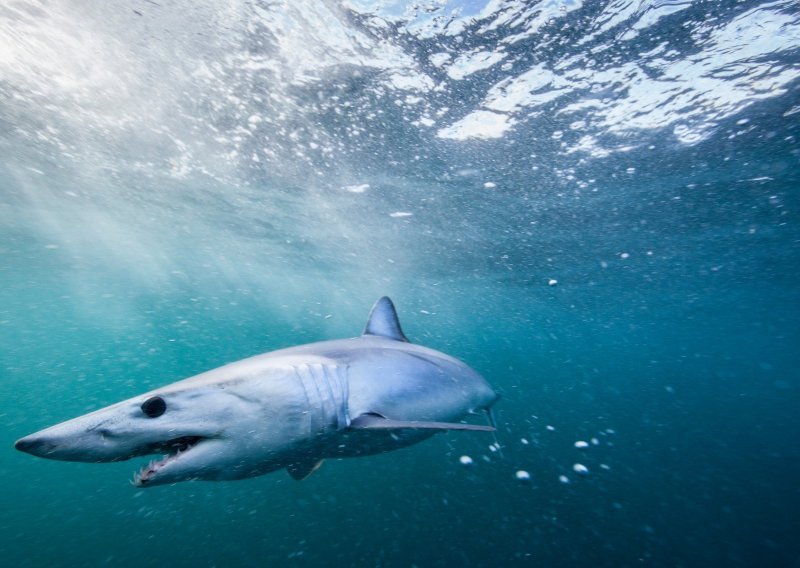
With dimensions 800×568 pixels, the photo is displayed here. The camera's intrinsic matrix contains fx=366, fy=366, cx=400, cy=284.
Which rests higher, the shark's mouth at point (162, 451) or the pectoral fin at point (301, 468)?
the shark's mouth at point (162, 451)

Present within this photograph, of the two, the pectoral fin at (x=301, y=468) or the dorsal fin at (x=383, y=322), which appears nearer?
the pectoral fin at (x=301, y=468)

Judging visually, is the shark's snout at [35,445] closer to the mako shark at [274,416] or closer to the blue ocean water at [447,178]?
the mako shark at [274,416]

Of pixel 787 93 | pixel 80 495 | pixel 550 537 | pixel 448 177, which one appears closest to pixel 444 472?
pixel 550 537

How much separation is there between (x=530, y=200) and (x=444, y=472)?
10535 mm

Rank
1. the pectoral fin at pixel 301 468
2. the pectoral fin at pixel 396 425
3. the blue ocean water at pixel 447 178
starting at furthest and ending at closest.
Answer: the blue ocean water at pixel 447 178 < the pectoral fin at pixel 301 468 < the pectoral fin at pixel 396 425

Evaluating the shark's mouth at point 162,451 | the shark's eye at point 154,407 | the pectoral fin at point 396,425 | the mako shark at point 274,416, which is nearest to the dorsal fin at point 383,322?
the mako shark at point 274,416

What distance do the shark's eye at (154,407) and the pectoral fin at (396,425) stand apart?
59.0 inches

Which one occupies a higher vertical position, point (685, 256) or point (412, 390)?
point (685, 256)

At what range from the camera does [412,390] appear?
3938mm

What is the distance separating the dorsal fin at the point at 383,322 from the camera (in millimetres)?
5031

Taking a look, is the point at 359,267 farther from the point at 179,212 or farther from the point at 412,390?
the point at 412,390

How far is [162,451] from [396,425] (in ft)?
5.41

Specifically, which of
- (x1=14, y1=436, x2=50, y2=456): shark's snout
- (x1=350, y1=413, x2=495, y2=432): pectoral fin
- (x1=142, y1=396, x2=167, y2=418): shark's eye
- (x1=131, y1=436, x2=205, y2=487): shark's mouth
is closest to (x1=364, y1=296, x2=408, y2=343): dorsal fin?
(x1=350, y1=413, x2=495, y2=432): pectoral fin

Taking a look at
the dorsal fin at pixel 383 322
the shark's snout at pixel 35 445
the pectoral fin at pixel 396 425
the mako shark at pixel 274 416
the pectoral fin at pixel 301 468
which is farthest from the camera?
the dorsal fin at pixel 383 322
